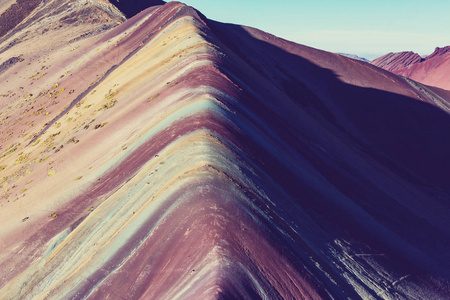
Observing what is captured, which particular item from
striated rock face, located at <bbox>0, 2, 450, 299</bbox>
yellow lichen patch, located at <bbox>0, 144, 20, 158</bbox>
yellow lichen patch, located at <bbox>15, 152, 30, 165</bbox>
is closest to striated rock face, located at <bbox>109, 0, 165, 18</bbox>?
striated rock face, located at <bbox>0, 2, 450, 299</bbox>

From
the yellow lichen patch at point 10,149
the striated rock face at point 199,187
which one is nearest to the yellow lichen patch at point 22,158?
the striated rock face at point 199,187

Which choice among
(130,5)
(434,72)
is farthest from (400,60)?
(130,5)

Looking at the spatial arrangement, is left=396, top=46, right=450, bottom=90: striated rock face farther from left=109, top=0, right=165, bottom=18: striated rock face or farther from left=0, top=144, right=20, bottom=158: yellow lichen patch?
left=0, top=144, right=20, bottom=158: yellow lichen patch

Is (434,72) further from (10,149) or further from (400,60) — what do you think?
(10,149)

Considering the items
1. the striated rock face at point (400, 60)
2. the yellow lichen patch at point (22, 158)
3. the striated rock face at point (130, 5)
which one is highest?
the striated rock face at point (400, 60)

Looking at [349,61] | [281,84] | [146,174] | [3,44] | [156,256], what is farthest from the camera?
[3,44]

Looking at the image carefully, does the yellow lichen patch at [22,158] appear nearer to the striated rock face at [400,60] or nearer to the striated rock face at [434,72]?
→ the striated rock face at [434,72]

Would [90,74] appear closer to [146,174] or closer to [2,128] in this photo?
[2,128]

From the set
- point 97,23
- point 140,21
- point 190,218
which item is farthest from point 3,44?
point 190,218
